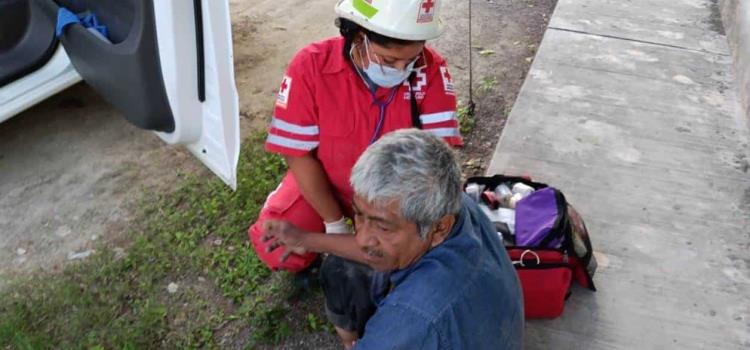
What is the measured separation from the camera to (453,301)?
61.5 inches

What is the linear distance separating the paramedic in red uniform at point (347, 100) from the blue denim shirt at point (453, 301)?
75 centimetres

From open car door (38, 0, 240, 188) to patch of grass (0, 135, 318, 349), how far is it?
1.30 feet

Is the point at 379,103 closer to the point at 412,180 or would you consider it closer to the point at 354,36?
the point at 354,36

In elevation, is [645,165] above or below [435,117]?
below

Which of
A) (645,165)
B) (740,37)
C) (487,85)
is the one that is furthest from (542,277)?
(740,37)

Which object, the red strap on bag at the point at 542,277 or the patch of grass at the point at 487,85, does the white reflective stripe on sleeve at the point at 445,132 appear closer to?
the red strap on bag at the point at 542,277

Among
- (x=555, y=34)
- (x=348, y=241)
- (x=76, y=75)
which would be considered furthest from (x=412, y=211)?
(x=555, y=34)

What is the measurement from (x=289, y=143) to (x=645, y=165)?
6.17ft

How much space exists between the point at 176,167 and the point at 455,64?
75.1 inches

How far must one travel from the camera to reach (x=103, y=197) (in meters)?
3.40

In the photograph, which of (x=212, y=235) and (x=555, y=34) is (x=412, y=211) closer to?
(x=212, y=235)

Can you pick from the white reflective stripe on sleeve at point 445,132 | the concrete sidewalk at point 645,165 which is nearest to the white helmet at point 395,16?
the white reflective stripe on sleeve at point 445,132

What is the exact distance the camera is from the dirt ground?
3.20 meters

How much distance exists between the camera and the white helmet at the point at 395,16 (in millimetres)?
2152
